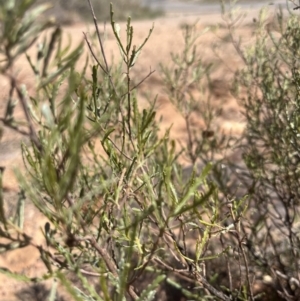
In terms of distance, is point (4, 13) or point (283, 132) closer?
point (4, 13)

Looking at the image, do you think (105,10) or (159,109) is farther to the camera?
(105,10)

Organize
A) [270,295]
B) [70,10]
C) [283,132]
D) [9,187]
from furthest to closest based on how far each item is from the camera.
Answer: [70,10]
[9,187]
[270,295]
[283,132]

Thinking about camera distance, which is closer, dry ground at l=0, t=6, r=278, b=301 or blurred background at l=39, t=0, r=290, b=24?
dry ground at l=0, t=6, r=278, b=301

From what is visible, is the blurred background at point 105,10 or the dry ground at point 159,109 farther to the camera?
the blurred background at point 105,10

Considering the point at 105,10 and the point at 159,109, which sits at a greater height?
the point at 105,10

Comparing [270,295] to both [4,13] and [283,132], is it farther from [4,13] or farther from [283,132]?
[4,13]

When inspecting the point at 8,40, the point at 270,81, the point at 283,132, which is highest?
the point at 270,81

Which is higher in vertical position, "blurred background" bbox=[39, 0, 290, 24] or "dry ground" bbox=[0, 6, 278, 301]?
"blurred background" bbox=[39, 0, 290, 24]

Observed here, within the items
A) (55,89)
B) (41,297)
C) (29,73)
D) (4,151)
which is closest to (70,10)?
(29,73)

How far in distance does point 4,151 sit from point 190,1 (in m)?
19.6

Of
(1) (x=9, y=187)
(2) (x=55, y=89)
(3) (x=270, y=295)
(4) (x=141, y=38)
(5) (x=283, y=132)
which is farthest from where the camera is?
(4) (x=141, y=38)

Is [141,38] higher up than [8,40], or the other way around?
[141,38]

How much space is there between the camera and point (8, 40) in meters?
0.70

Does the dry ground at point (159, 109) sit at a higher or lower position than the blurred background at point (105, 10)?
lower
